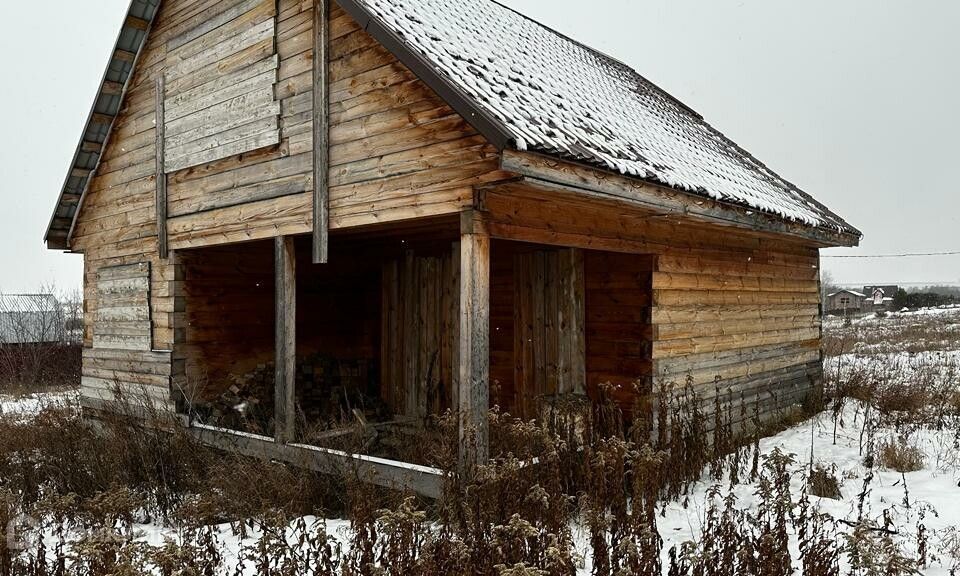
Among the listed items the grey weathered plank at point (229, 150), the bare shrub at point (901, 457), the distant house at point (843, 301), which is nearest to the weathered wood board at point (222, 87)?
the grey weathered plank at point (229, 150)

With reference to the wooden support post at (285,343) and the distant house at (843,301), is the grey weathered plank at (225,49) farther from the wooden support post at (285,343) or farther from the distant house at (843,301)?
the distant house at (843,301)

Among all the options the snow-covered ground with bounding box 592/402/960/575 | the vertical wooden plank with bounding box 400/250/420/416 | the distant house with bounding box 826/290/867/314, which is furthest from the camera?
the distant house with bounding box 826/290/867/314

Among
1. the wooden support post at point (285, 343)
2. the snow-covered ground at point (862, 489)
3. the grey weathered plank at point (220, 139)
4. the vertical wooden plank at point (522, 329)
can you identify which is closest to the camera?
the snow-covered ground at point (862, 489)

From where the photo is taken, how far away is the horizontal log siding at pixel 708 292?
22.4ft

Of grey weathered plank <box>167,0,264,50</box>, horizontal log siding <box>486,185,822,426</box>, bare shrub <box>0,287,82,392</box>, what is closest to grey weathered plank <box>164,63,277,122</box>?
grey weathered plank <box>167,0,264,50</box>

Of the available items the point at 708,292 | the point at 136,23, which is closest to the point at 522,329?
the point at 708,292

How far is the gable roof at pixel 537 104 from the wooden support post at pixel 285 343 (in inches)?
104

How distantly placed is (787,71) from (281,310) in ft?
371

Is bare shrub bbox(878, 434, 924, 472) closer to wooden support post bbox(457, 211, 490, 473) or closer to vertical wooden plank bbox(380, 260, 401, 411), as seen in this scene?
wooden support post bbox(457, 211, 490, 473)

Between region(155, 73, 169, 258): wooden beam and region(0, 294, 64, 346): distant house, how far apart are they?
22879 millimetres

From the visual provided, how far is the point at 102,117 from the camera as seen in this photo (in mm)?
10438

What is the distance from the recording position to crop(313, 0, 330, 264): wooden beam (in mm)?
7129

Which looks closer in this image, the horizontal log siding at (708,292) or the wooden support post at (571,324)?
the horizontal log siding at (708,292)

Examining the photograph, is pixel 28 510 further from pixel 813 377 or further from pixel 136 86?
pixel 813 377
